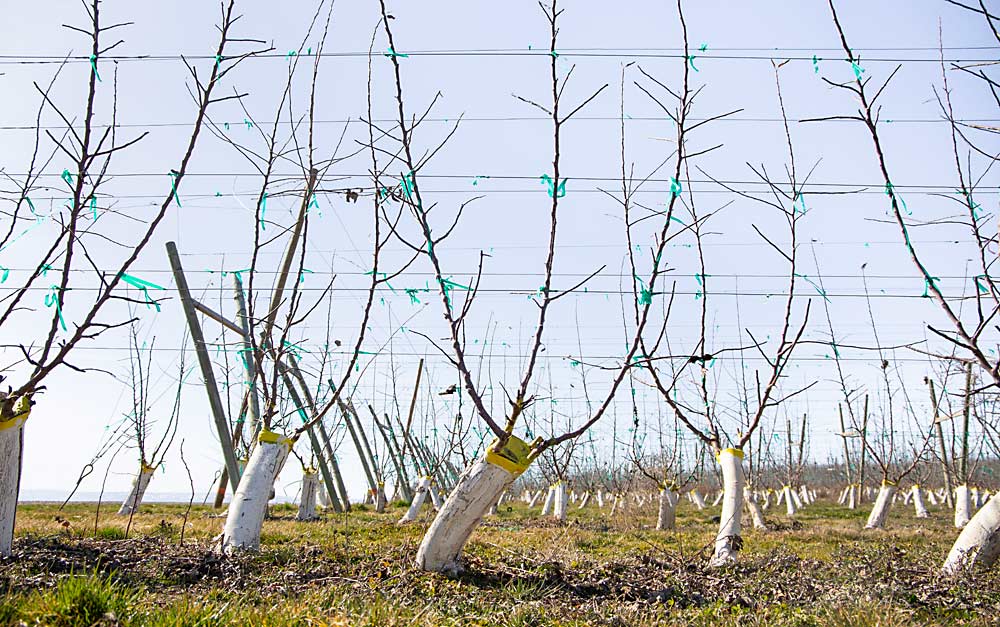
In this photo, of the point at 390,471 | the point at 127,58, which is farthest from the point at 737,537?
the point at 390,471

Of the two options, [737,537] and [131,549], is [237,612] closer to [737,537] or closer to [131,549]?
[131,549]

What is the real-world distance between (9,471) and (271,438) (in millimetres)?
1706

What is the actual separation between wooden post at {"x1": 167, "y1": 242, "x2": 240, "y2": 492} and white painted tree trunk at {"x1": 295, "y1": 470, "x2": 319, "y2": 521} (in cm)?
179

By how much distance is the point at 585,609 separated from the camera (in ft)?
12.1

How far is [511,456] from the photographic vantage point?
4508mm

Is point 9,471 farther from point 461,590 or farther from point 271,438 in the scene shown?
point 461,590

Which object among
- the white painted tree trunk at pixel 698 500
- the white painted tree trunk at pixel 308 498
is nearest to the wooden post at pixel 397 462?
the white painted tree trunk at pixel 308 498

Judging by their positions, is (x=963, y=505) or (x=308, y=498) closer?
(x=308, y=498)

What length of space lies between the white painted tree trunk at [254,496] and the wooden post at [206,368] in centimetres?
536

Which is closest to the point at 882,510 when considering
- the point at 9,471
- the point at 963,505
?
the point at 963,505

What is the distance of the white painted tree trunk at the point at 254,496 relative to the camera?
4.98 metres

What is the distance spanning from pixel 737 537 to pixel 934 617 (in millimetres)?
1895

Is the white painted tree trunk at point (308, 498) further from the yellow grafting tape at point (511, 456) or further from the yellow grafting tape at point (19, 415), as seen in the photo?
the yellow grafting tape at point (511, 456)

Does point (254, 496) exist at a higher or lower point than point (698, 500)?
higher
